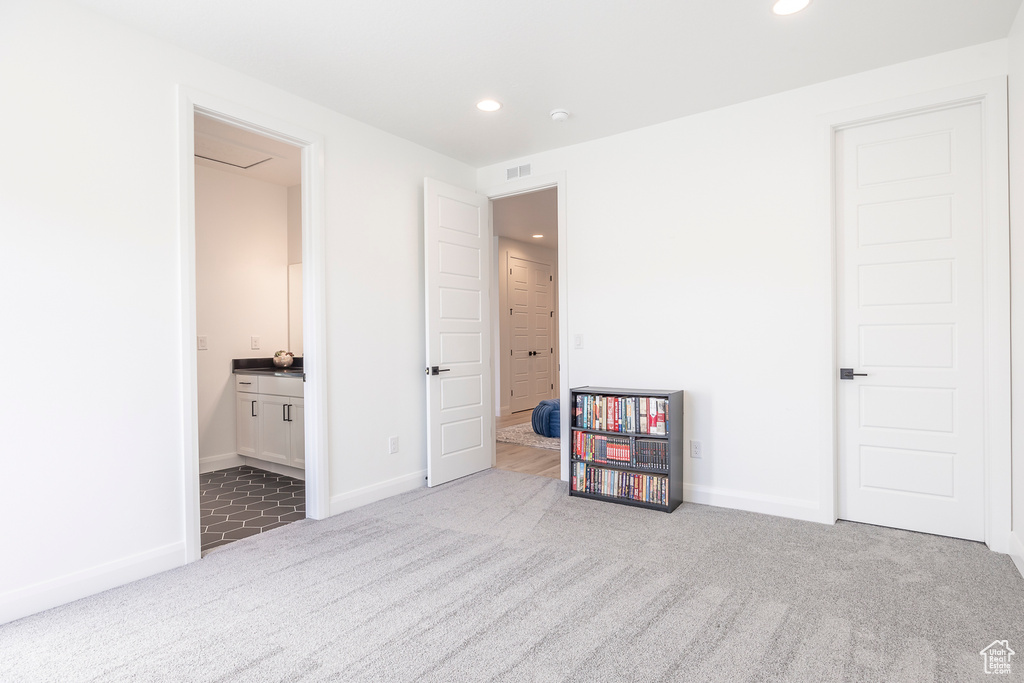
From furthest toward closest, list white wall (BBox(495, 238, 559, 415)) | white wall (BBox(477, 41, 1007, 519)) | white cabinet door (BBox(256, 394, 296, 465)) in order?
white wall (BBox(495, 238, 559, 415)) < white cabinet door (BBox(256, 394, 296, 465)) < white wall (BBox(477, 41, 1007, 519))

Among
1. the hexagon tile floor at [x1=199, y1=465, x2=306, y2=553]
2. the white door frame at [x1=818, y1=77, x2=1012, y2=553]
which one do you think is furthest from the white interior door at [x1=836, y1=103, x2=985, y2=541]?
the hexagon tile floor at [x1=199, y1=465, x2=306, y2=553]

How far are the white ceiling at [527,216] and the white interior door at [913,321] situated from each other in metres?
2.65

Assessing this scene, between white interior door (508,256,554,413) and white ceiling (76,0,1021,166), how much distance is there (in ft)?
15.7

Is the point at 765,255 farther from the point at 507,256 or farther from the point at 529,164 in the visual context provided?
the point at 507,256

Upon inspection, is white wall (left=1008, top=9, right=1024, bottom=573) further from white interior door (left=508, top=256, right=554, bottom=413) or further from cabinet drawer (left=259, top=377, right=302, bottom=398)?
white interior door (left=508, top=256, right=554, bottom=413)

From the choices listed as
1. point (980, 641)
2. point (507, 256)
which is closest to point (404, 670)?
point (980, 641)

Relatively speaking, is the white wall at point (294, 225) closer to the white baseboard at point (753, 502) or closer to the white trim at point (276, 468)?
the white trim at point (276, 468)

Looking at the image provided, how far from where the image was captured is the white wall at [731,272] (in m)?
3.19

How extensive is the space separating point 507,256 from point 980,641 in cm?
681

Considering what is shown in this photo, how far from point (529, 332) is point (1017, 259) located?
249 inches

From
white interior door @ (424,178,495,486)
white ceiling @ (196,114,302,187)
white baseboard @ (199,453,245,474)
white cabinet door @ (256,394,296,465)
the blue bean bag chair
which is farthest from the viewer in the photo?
the blue bean bag chair

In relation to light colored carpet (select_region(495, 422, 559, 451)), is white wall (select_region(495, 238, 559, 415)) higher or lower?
higher

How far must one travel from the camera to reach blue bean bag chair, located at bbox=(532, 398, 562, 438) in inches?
235

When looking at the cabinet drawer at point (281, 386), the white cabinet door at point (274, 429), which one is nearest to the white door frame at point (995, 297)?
the cabinet drawer at point (281, 386)
